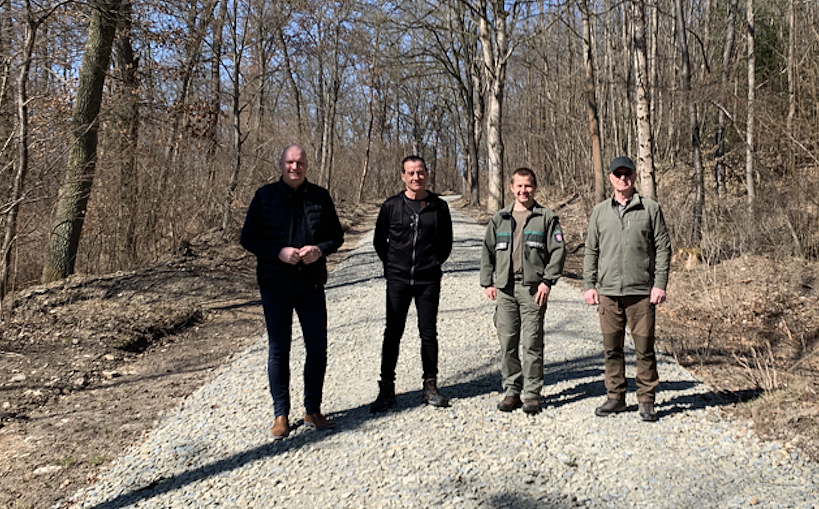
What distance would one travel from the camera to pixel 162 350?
291 inches

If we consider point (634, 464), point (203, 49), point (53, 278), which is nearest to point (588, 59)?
point (203, 49)

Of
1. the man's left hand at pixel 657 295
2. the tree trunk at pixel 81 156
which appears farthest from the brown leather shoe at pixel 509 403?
the tree trunk at pixel 81 156

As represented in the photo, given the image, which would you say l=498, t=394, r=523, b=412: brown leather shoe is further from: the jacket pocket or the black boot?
the jacket pocket

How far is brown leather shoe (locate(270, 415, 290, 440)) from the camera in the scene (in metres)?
4.42

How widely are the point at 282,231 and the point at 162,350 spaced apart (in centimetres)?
387

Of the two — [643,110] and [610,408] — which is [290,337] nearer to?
[610,408]

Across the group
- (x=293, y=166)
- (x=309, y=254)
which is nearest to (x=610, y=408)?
(x=309, y=254)

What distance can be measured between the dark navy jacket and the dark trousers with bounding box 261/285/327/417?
0.09 m

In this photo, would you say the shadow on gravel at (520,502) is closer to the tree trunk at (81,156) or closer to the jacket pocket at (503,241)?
the jacket pocket at (503,241)

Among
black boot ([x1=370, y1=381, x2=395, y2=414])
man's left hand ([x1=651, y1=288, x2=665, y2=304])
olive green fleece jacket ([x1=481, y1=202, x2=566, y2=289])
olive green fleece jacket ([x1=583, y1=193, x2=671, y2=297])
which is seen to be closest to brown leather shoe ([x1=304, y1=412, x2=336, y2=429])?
black boot ([x1=370, y1=381, x2=395, y2=414])

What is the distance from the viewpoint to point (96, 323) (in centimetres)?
769

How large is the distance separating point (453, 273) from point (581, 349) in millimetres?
5242

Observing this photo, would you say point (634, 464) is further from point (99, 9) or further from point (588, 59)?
point (588, 59)

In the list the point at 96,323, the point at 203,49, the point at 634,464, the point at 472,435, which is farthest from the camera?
the point at 203,49
